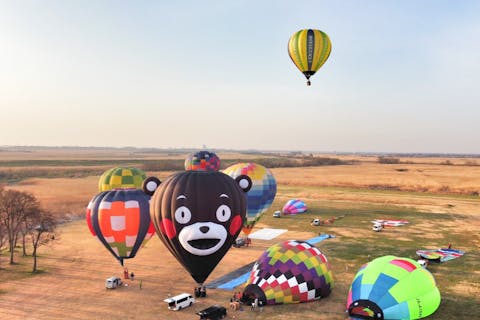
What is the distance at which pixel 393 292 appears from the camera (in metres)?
18.0

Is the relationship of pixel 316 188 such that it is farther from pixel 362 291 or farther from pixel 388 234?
pixel 362 291

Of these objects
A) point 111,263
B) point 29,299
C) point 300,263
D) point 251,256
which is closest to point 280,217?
point 251,256

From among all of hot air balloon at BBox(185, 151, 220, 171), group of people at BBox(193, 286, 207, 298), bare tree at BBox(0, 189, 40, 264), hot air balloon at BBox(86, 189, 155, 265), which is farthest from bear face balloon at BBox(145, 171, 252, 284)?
hot air balloon at BBox(185, 151, 220, 171)

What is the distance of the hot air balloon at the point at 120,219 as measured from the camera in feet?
74.4

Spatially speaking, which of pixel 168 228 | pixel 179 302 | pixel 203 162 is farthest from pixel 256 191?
pixel 168 228

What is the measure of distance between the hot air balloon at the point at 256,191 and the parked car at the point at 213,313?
13.0m

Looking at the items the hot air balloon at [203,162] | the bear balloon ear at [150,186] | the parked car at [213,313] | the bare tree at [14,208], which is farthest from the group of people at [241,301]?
the hot air balloon at [203,162]

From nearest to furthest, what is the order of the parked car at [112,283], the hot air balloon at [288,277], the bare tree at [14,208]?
the hot air balloon at [288,277], the parked car at [112,283], the bare tree at [14,208]

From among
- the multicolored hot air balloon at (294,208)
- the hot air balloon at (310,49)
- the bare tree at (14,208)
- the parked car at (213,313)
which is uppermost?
the hot air balloon at (310,49)

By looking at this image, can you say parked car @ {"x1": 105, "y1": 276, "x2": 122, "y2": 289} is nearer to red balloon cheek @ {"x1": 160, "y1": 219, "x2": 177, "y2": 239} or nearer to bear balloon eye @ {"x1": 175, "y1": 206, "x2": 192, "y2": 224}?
red balloon cheek @ {"x1": 160, "y1": 219, "x2": 177, "y2": 239}

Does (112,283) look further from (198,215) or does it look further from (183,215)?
(198,215)

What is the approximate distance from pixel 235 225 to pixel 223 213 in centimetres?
113

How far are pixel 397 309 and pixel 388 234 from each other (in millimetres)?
21541

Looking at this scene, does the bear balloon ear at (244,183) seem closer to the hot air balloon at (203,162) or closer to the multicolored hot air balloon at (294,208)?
the hot air balloon at (203,162)
